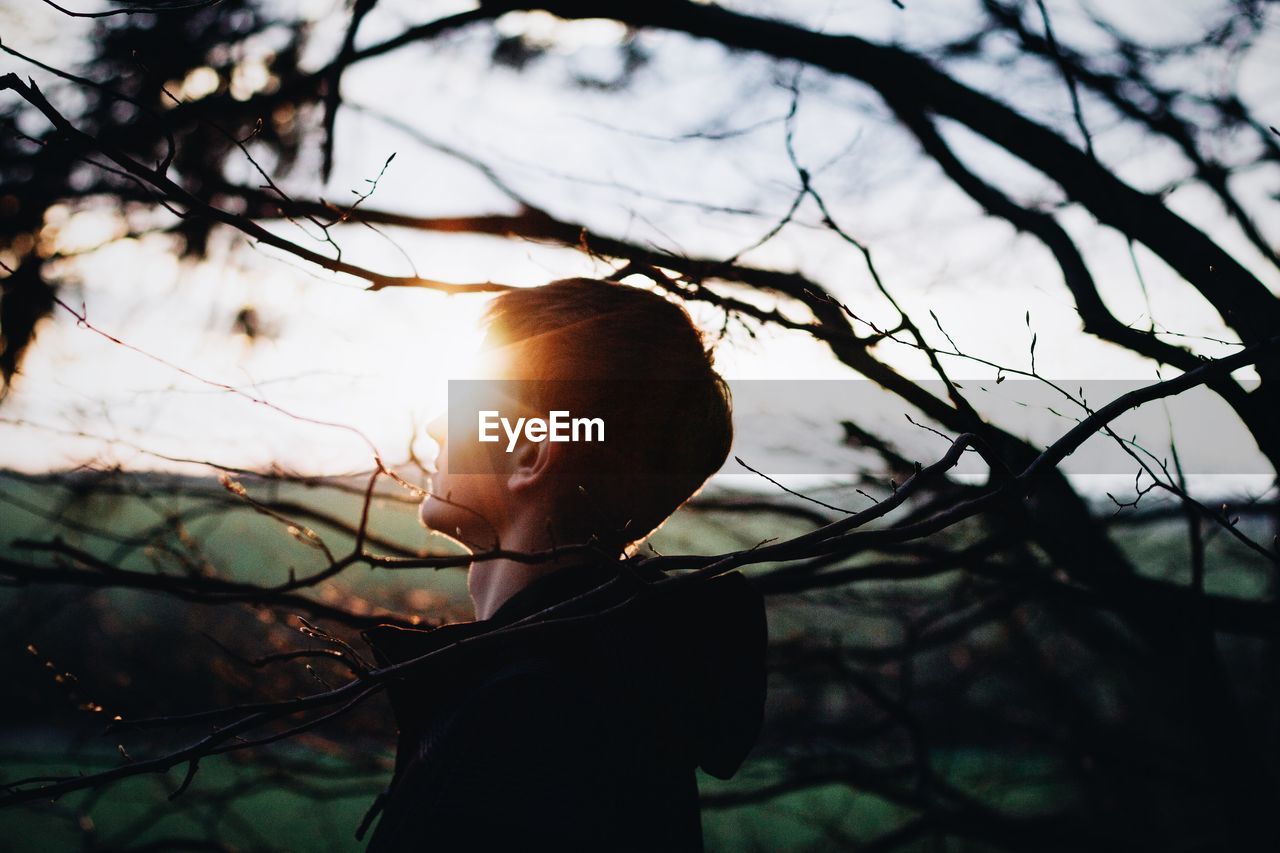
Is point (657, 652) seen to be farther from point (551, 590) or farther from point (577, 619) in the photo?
point (577, 619)

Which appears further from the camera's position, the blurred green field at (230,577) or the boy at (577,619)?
the blurred green field at (230,577)

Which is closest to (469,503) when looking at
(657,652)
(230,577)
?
(657,652)

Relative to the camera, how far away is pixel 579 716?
3.38ft

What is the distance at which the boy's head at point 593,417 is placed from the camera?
133 cm

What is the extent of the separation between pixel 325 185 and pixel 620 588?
164 centimetres

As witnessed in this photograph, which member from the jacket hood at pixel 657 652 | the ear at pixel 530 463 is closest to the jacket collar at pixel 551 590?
the jacket hood at pixel 657 652

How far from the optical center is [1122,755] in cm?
401

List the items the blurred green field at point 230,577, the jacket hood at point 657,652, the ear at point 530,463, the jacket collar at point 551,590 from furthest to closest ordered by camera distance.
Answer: the blurred green field at point 230,577 → the ear at point 530,463 → the jacket collar at point 551,590 → the jacket hood at point 657,652

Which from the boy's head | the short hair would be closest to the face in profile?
the boy's head

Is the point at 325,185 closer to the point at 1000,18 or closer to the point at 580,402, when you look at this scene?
the point at 580,402

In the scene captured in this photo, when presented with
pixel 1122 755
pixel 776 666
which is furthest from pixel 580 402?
pixel 1122 755

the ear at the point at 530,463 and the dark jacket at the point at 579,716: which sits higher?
the ear at the point at 530,463

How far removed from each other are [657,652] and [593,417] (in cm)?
41

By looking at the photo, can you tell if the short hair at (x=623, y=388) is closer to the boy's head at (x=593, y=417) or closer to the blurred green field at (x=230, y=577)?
the boy's head at (x=593, y=417)
